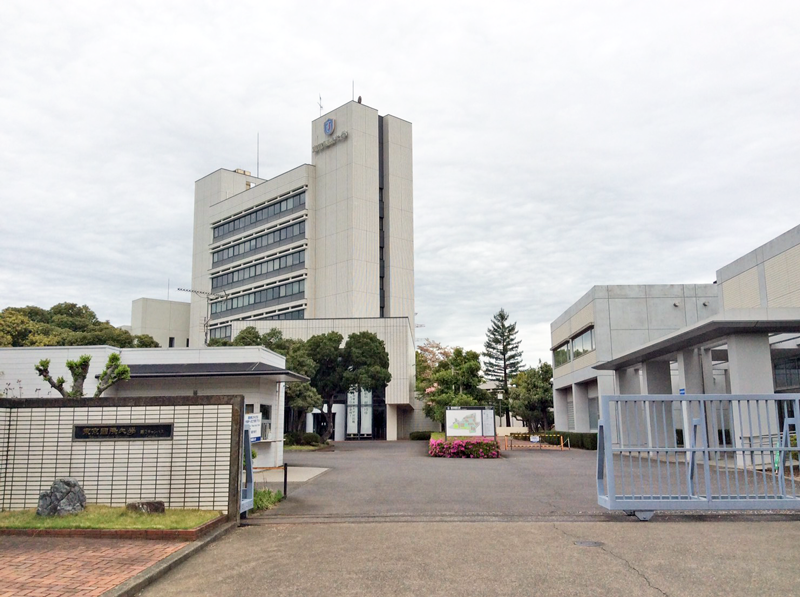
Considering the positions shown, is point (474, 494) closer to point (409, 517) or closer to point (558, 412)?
point (409, 517)

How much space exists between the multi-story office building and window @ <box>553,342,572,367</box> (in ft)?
42.9

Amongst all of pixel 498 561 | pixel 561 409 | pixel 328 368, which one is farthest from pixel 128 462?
pixel 561 409

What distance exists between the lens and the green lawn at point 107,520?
29.3 feet

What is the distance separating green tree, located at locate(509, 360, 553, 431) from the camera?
66.5 metres

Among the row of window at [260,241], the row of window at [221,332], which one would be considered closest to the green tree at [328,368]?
the row of window at [260,241]

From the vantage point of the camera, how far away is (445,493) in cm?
1462

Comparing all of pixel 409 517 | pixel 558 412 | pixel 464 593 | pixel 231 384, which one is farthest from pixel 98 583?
pixel 558 412

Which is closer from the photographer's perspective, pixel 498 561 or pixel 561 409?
pixel 498 561

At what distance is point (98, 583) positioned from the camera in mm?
6562

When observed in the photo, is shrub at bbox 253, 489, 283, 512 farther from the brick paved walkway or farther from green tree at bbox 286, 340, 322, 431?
green tree at bbox 286, 340, 322, 431

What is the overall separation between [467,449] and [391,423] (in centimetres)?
2955

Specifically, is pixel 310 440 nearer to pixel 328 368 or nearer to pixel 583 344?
pixel 328 368

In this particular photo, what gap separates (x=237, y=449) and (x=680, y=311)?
34.7 meters

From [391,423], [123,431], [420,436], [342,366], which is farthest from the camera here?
[391,423]
